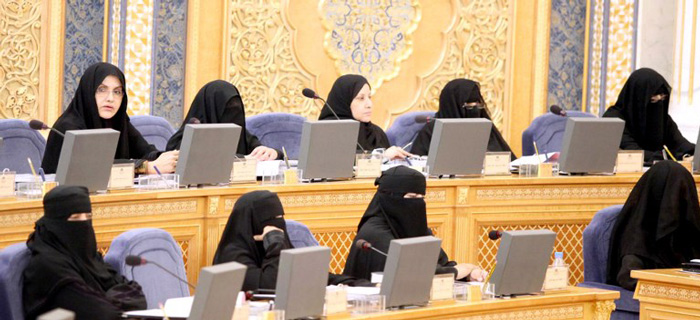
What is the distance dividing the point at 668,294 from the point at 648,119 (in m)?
2.50

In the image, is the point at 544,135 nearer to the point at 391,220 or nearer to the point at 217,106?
the point at 217,106

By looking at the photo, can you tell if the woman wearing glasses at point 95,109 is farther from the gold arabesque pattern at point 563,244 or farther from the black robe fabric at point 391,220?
the gold arabesque pattern at point 563,244

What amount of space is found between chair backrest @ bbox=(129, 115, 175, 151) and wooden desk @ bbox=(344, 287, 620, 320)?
2.58m

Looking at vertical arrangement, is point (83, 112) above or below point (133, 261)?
above

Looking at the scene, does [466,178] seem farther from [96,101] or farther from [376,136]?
[96,101]

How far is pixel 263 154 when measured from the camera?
245 inches

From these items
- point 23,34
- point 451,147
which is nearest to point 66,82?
point 23,34

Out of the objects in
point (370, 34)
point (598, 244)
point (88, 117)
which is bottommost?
point (598, 244)

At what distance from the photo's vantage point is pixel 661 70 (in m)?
8.89

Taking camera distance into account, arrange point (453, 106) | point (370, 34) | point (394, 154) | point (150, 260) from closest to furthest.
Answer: point (150, 260) < point (394, 154) < point (453, 106) < point (370, 34)

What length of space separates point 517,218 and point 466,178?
1.13ft

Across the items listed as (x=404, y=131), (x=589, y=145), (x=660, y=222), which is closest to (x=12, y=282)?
(x=660, y=222)

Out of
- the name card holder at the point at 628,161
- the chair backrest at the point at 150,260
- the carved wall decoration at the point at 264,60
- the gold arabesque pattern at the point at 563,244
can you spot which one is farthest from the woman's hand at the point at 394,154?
the chair backrest at the point at 150,260

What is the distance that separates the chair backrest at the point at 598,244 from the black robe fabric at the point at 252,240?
5.64 feet
